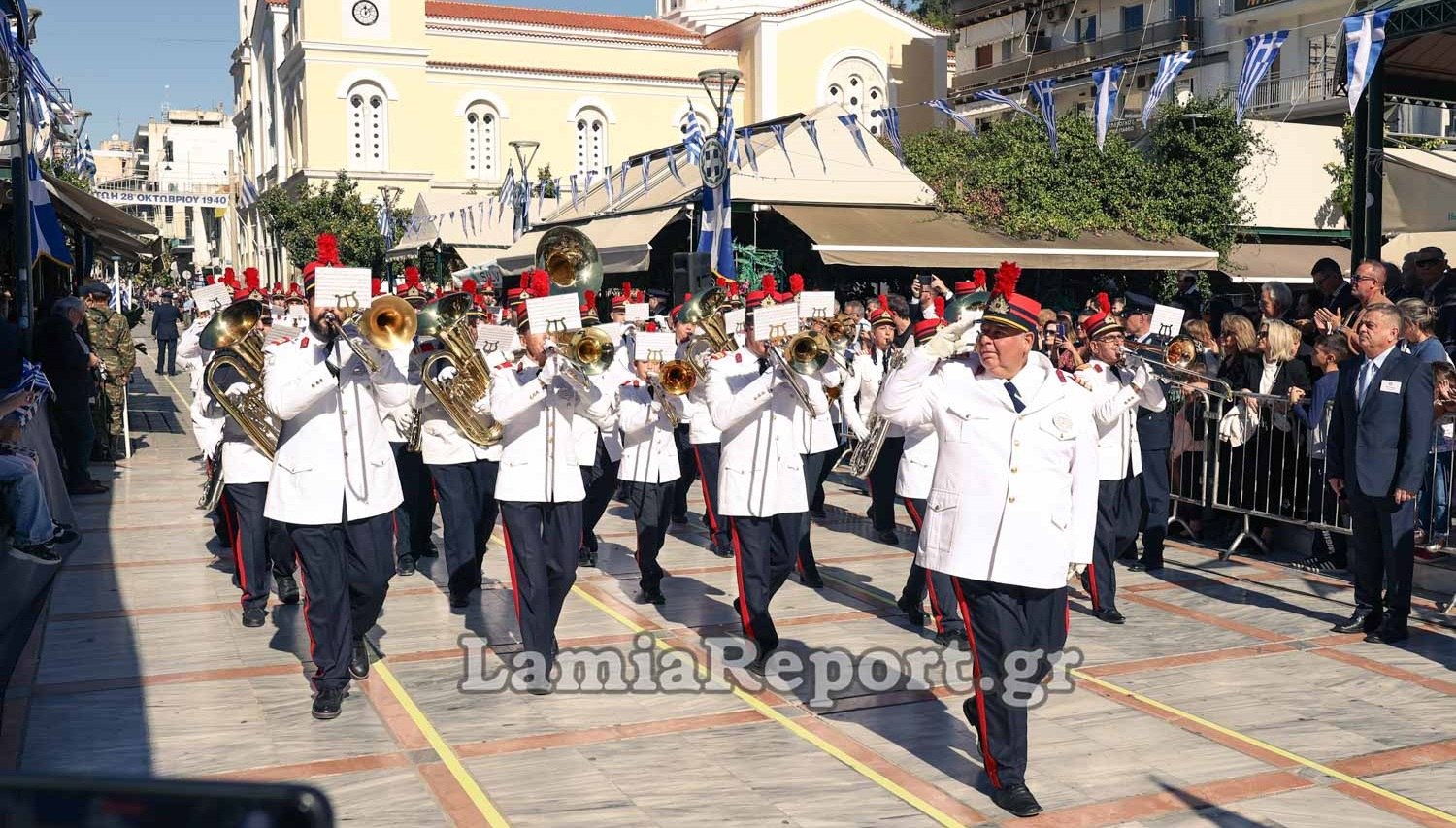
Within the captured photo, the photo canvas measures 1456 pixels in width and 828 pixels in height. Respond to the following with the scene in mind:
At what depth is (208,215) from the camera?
9188 cm

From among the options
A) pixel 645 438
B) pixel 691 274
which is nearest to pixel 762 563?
pixel 645 438

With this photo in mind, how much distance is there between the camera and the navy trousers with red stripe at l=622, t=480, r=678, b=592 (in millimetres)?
8922

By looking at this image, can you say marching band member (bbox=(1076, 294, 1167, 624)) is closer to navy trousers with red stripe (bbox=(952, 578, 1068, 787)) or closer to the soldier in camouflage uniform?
navy trousers with red stripe (bbox=(952, 578, 1068, 787))

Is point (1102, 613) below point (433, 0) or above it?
below

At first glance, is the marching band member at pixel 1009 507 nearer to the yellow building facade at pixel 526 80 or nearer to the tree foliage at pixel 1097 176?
the tree foliage at pixel 1097 176

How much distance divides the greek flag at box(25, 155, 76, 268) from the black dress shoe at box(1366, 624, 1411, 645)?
11.0 metres

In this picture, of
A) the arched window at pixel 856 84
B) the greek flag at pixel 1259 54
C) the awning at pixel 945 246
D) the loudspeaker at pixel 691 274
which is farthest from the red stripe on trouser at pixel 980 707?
the arched window at pixel 856 84

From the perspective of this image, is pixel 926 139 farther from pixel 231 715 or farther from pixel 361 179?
pixel 361 179

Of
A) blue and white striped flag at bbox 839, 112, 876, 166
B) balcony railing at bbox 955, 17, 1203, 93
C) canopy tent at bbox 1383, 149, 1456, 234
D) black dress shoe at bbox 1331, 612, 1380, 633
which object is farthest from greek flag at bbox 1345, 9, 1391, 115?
balcony railing at bbox 955, 17, 1203, 93

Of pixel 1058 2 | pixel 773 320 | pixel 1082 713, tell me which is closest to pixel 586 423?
pixel 773 320

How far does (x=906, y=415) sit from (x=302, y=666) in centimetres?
349

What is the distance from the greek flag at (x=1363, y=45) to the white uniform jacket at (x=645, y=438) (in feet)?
20.8

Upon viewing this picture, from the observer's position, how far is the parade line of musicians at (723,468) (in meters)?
5.31

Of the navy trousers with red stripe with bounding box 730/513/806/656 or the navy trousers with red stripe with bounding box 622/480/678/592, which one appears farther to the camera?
the navy trousers with red stripe with bounding box 622/480/678/592
